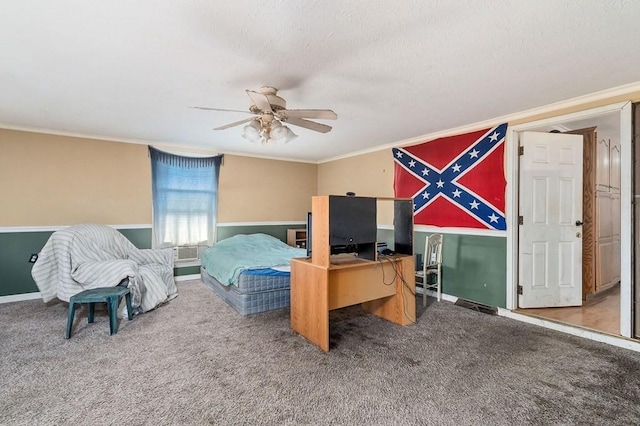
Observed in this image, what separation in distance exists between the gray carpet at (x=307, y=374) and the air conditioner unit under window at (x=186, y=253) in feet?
6.14

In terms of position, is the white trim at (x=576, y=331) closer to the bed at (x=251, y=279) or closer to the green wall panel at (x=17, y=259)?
the bed at (x=251, y=279)

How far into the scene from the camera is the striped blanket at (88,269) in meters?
3.33

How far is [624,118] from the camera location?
274 cm

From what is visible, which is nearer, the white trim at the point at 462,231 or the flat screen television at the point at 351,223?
the flat screen television at the point at 351,223

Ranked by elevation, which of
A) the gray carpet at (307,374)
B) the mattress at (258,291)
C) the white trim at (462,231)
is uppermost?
the white trim at (462,231)

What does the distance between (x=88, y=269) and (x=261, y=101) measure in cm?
272

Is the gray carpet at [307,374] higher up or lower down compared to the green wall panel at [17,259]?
lower down

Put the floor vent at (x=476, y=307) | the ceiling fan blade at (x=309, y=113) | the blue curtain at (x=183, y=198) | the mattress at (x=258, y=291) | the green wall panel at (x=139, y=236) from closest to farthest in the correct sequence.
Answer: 1. the ceiling fan blade at (x=309, y=113)
2. the mattress at (x=258, y=291)
3. the floor vent at (x=476, y=307)
4. the green wall panel at (x=139, y=236)
5. the blue curtain at (x=183, y=198)

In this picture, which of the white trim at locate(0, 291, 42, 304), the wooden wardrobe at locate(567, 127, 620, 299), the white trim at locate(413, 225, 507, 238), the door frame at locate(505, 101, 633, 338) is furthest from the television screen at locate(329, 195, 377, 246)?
the white trim at locate(0, 291, 42, 304)

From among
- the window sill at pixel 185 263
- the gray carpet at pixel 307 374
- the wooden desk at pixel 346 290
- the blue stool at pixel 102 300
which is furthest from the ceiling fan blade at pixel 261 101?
the window sill at pixel 185 263

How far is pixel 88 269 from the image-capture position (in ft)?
11.0

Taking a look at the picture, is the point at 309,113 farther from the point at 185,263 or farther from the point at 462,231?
the point at 185,263

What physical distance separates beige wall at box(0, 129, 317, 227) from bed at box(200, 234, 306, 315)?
59.6 inches

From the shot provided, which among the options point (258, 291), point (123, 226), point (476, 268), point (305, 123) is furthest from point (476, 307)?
point (123, 226)
